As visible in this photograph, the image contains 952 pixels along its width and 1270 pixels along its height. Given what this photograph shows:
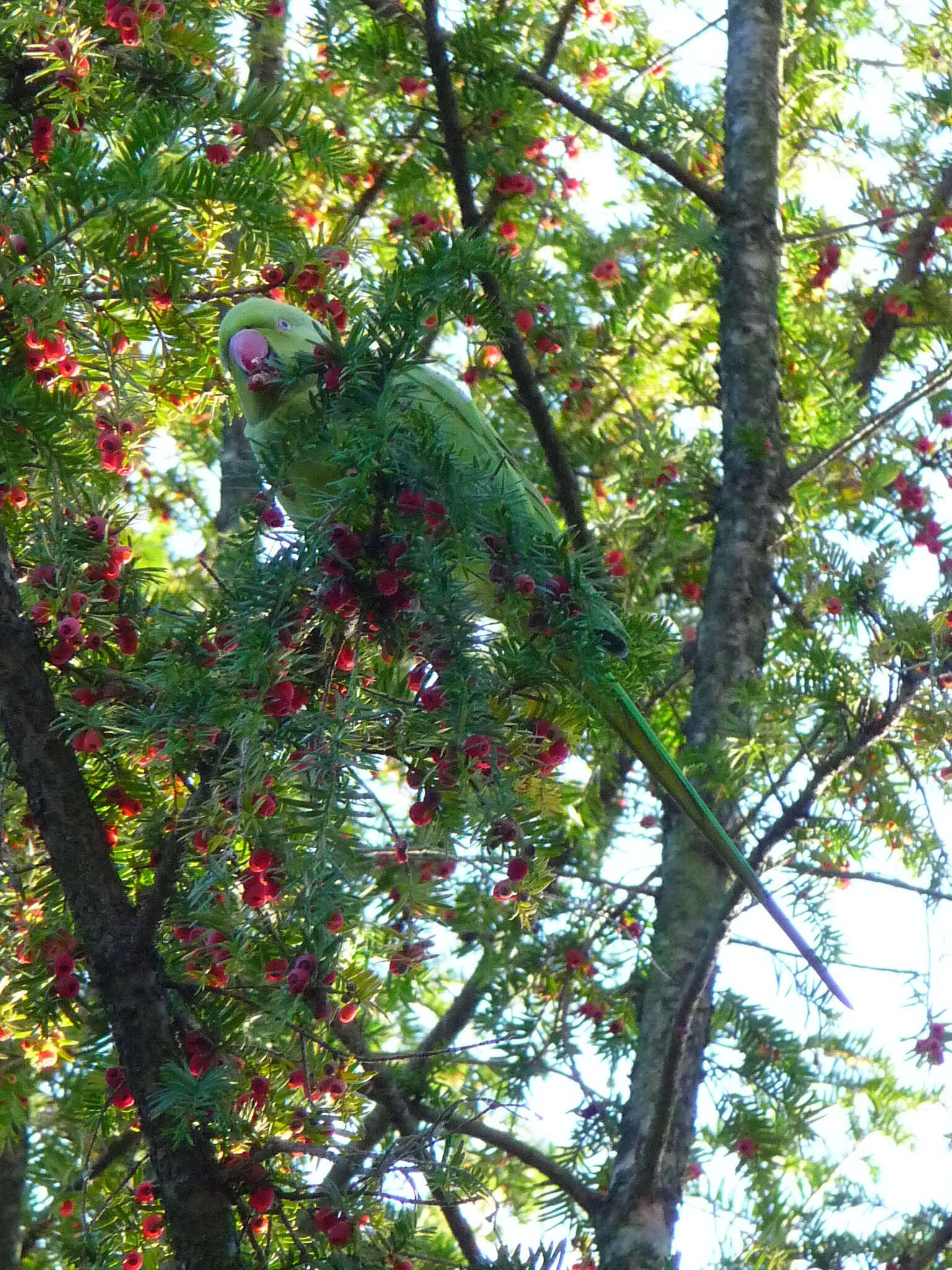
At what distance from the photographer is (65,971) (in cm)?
197

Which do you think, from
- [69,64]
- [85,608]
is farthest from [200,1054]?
[69,64]

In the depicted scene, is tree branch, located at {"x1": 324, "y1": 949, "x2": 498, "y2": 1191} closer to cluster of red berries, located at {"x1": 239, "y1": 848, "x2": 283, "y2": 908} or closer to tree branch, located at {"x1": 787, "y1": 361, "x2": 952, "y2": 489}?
cluster of red berries, located at {"x1": 239, "y1": 848, "x2": 283, "y2": 908}

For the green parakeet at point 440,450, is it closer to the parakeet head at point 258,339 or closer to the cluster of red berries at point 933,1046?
the parakeet head at point 258,339

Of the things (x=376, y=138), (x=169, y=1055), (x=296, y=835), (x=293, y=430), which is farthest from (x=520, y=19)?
(x=169, y=1055)

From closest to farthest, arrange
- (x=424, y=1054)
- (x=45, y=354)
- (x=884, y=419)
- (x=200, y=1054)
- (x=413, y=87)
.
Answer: (x=424, y=1054), (x=200, y=1054), (x=45, y=354), (x=884, y=419), (x=413, y=87)

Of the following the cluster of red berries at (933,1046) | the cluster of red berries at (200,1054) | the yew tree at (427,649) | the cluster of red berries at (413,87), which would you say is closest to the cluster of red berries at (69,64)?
the yew tree at (427,649)

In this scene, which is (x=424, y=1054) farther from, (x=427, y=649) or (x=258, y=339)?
(x=258, y=339)

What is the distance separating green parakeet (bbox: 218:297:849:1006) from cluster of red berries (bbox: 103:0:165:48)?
1.56 ft

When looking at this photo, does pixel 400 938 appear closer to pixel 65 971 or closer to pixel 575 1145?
pixel 65 971

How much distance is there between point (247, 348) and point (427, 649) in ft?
3.07

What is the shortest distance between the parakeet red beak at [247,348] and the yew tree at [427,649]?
3.1 inches

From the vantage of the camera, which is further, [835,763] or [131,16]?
[131,16]

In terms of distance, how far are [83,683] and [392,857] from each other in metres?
0.57

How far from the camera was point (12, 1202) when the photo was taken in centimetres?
293
